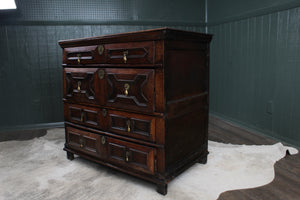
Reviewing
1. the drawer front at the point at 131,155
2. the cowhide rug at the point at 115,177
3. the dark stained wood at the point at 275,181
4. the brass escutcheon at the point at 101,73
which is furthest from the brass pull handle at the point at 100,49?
the dark stained wood at the point at 275,181

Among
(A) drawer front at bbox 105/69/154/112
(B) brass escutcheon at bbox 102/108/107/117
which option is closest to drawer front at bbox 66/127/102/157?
(B) brass escutcheon at bbox 102/108/107/117

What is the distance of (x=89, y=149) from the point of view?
8.07 ft

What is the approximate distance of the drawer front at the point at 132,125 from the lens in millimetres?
1979

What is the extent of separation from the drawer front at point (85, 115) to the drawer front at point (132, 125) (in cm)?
14

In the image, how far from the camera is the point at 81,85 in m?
2.46

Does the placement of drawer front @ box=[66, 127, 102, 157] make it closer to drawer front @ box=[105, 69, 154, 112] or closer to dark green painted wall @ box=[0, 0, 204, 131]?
drawer front @ box=[105, 69, 154, 112]

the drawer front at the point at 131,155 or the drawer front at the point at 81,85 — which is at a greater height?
the drawer front at the point at 81,85

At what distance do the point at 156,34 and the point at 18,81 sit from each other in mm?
2862

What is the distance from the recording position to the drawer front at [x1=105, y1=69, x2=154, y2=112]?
1927mm

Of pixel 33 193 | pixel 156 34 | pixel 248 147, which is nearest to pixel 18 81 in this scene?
pixel 33 193

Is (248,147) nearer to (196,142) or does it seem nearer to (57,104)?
(196,142)

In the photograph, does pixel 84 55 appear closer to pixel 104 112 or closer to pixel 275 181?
pixel 104 112

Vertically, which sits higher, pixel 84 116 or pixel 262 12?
pixel 262 12

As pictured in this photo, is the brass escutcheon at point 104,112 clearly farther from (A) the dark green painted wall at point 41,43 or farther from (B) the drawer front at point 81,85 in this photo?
(A) the dark green painted wall at point 41,43
